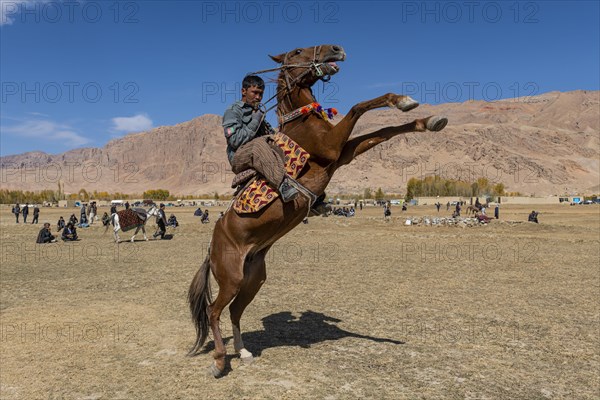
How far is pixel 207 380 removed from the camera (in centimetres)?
546

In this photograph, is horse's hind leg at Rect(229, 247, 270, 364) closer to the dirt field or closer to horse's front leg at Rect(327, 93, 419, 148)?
the dirt field

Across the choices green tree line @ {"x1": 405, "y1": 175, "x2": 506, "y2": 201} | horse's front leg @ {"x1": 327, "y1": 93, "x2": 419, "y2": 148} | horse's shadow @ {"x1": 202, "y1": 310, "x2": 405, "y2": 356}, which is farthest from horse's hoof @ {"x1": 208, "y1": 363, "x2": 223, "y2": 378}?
green tree line @ {"x1": 405, "y1": 175, "x2": 506, "y2": 201}

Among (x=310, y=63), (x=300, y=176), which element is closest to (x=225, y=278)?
(x=300, y=176)

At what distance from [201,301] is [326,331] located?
7.70ft

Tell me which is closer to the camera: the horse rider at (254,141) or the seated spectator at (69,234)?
the horse rider at (254,141)

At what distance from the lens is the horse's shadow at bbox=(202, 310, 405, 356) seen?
6.81 metres

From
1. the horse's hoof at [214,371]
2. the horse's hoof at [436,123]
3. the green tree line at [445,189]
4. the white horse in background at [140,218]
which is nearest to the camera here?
the horse's hoof at [436,123]

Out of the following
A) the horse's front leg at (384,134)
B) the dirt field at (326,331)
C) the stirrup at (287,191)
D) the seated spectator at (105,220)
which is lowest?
the dirt field at (326,331)

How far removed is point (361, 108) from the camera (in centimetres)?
459

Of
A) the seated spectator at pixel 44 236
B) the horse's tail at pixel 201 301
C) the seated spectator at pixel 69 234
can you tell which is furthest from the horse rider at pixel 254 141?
the seated spectator at pixel 69 234

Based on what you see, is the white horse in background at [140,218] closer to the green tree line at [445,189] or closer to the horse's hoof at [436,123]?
the horse's hoof at [436,123]

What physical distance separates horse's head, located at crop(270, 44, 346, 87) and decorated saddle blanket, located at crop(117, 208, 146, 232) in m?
19.8

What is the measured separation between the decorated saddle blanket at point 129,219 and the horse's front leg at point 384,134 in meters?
20.4

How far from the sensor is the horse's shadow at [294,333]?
6.81 m
